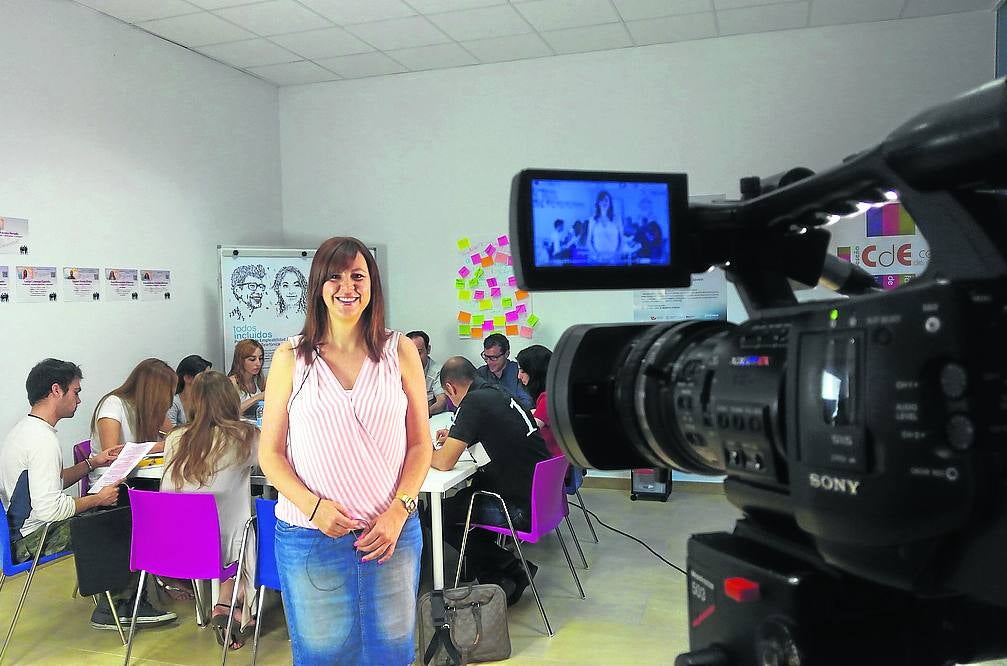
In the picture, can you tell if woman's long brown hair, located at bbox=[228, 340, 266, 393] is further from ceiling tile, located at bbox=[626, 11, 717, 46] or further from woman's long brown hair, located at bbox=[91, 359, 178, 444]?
ceiling tile, located at bbox=[626, 11, 717, 46]

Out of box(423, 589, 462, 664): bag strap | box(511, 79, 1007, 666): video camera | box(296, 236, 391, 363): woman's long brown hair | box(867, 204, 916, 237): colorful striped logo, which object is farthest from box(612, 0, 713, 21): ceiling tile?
box(511, 79, 1007, 666): video camera

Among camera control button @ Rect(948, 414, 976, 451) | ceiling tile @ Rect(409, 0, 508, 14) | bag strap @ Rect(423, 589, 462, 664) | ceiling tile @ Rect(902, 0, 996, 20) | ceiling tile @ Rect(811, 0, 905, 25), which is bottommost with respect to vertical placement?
bag strap @ Rect(423, 589, 462, 664)

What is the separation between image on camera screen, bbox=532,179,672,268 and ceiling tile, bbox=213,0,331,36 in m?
4.18

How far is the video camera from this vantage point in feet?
1.71

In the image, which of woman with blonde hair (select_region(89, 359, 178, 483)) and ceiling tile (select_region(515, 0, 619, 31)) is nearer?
woman with blonde hair (select_region(89, 359, 178, 483))

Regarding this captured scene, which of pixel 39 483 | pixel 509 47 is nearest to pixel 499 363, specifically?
pixel 509 47

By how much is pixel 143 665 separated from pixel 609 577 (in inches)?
78.0

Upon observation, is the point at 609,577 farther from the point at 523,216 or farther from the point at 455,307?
the point at 523,216

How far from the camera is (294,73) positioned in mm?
5875

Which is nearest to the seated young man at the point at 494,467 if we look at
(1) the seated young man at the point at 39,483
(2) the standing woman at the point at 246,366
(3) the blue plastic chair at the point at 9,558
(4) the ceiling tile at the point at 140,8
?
(1) the seated young man at the point at 39,483

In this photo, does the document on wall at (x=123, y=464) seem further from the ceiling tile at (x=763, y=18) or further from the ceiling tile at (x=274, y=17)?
the ceiling tile at (x=763, y=18)

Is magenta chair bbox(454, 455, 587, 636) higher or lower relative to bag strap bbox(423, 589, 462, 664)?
higher

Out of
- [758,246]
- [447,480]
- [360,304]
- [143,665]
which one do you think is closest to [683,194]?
[758,246]

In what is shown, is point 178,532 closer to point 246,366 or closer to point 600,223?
point 246,366
